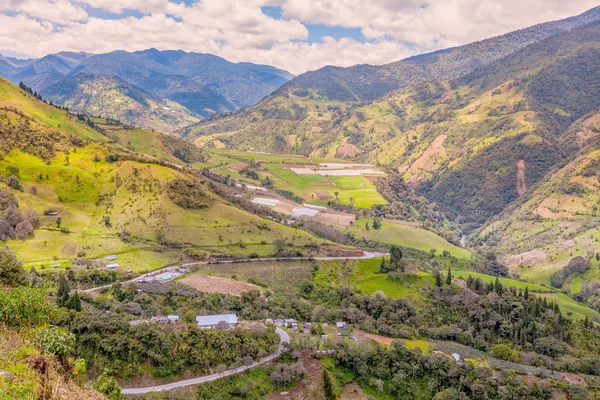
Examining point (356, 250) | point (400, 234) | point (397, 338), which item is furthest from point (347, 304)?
point (400, 234)

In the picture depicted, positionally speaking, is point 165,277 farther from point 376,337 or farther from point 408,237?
point 408,237

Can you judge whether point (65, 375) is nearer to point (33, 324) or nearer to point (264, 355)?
point (33, 324)

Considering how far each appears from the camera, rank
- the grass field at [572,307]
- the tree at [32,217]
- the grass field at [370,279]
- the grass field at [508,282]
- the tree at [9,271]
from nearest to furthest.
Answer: the tree at [9,271]
the grass field at [370,279]
the tree at [32,217]
the grass field at [572,307]
the grass field at [508,282]

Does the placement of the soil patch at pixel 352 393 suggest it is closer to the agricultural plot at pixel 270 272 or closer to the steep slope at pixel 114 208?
the agricultural plot at pixel 270 272

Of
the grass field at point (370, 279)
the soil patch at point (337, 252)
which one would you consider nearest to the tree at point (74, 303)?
the grass field at point (370, 279)

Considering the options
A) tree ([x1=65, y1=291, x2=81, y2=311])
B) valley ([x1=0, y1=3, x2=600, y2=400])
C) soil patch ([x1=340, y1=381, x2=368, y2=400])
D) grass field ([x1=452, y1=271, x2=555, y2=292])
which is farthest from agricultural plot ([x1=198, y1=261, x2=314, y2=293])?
grass field ([x1=452, y1=271, x2=555, y2=292])

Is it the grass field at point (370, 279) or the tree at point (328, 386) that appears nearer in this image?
the tree at point (328, 386)
